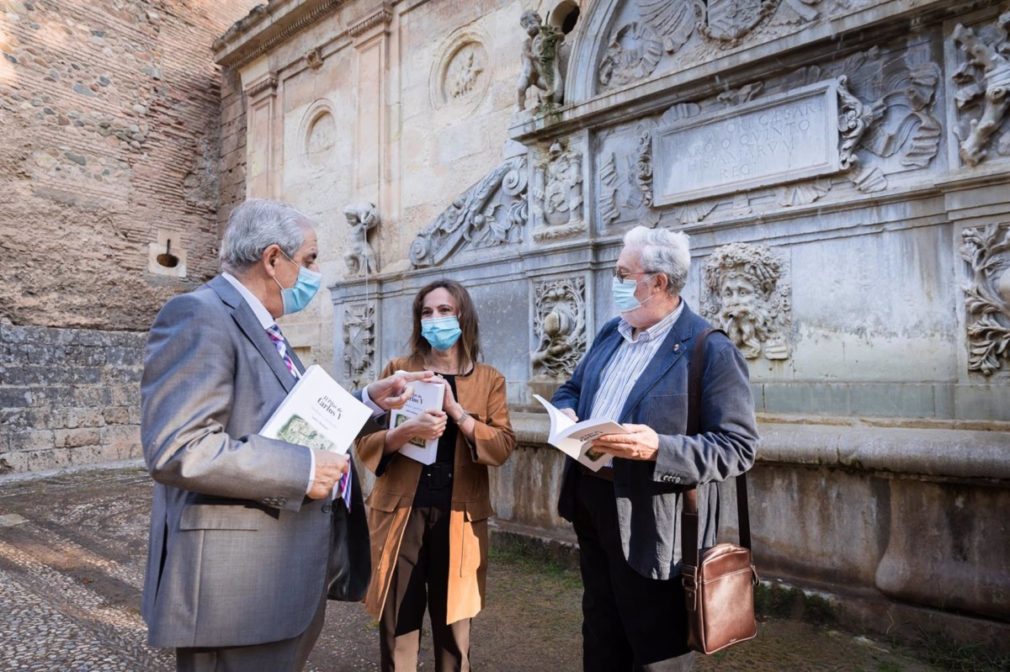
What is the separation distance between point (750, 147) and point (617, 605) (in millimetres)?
3080

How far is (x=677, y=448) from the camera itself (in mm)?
1644

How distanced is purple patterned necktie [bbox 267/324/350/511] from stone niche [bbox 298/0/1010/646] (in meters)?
2.23

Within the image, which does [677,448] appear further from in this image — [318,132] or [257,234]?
[318,132]

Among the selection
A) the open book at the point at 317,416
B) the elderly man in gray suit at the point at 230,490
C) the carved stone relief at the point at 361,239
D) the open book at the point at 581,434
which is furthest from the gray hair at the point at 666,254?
the carved stone relief at the point at 361,239

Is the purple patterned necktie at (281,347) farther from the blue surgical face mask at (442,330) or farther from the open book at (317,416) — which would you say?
the blue surgical face mask at (442,330)

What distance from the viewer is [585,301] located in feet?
15.0

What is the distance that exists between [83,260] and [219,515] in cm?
989

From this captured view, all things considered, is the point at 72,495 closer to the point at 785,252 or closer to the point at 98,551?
the point at 98,551

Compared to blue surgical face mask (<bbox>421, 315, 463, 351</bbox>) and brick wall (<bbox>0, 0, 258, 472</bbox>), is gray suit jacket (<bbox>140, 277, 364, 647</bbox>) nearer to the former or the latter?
blue surgical face mask (<bbox>421, 315, 463, 351</bbox>)

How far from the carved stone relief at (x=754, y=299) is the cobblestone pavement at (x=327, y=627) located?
1571mm

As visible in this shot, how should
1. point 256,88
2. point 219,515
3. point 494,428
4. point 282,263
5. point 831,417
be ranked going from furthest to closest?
point 256,88
point 831,417
point 494,428
point 282,263
point 219,515

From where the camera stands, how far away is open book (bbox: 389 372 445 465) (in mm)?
2143

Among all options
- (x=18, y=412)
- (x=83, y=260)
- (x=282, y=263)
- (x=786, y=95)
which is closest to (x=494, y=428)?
(x=282, y=263)

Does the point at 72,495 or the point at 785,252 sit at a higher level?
the point at 785,252
